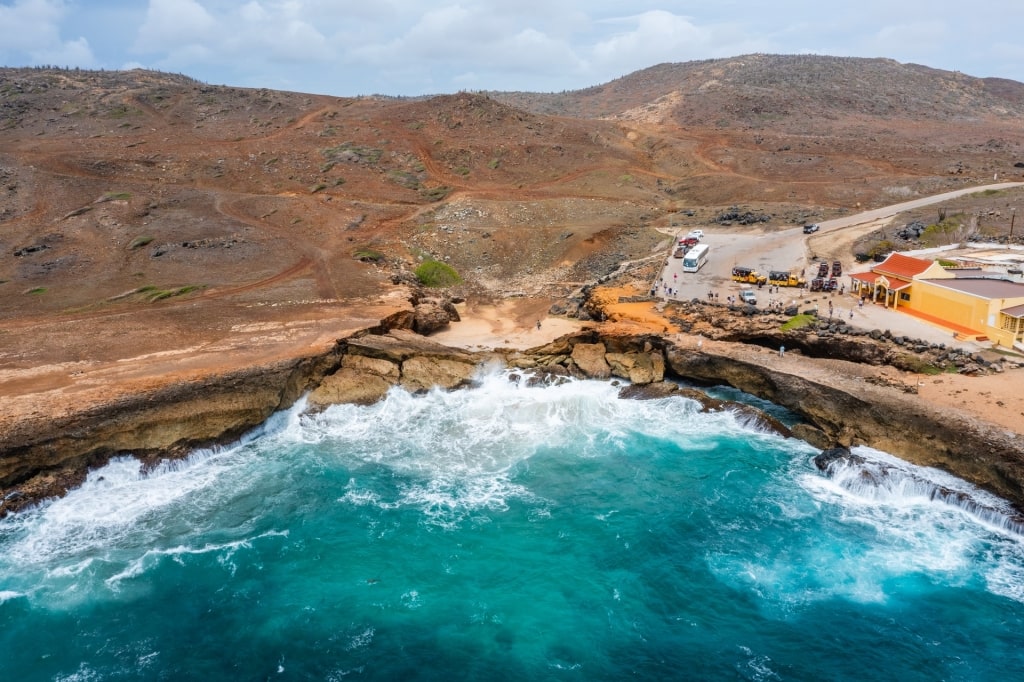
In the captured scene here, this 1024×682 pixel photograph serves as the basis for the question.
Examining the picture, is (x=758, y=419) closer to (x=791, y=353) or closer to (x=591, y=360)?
(x=791, y=353)

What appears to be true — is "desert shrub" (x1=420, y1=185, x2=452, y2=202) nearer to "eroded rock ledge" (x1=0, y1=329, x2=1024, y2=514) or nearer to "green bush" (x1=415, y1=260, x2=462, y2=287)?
"green bush" (x1=415, y1=260, x2=462, y2=287)

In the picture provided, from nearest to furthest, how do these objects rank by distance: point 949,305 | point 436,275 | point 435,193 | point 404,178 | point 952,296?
1. point 952,296
2. point 949,305
3. point 436,275
4. point 435,193
5. point 404,178

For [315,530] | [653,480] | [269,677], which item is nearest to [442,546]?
[315,530]

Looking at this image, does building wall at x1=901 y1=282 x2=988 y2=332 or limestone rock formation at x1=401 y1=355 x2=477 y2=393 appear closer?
building wall at x1=901 y1=282 x2=988 y2=332

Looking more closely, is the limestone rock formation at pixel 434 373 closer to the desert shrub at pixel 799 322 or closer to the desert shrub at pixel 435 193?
the desert shrub at pixel 799 322

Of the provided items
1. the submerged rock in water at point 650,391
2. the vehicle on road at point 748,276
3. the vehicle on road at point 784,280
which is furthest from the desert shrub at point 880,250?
the submerged rock in water at point 650,391

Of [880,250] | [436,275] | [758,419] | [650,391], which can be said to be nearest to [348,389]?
[650,391]

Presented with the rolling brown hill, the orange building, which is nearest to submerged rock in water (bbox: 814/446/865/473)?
the orange building
